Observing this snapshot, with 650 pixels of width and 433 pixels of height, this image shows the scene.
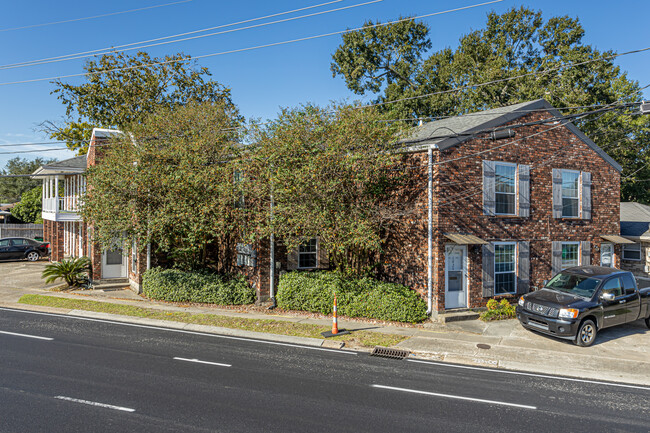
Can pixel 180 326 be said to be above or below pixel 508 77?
below

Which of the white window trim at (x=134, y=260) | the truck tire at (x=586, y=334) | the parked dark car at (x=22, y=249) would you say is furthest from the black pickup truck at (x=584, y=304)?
the parked dark car at (x=22, y=249)

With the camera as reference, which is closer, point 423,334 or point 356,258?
point 423,334

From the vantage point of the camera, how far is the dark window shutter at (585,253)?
51.9ft

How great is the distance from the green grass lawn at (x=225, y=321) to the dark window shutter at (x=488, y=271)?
14.0 ft

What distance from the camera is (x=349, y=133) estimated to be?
12164 millimetres

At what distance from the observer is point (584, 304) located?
33.6 feet

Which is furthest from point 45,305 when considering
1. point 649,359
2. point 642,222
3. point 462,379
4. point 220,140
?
point 642,222

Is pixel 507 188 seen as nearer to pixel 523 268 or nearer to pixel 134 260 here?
pixel 523 268

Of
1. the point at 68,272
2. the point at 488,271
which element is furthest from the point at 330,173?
the point at 68,272

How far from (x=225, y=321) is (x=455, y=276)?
7625 mm

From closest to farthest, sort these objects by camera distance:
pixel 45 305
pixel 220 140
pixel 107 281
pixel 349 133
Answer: pixel 349 133 < pixel 45 305 < pixel 220 140 < pixel 107 281

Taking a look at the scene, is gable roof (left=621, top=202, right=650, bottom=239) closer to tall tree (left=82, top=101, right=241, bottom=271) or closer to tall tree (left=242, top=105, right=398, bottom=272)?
tall tree (left=242, top=105, right=398, bottom=272)

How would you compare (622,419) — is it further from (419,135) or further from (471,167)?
(419,135)

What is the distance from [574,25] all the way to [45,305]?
4038 cm
